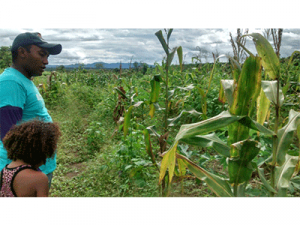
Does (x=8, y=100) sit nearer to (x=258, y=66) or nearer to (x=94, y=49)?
(x=94, y=49)

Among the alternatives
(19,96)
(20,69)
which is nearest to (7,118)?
(19,96)

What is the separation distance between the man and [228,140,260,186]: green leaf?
30.2 inches

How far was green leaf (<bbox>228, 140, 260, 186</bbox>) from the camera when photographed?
94 centimetres

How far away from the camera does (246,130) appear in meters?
1.02

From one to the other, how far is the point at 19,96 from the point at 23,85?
5 centimetres

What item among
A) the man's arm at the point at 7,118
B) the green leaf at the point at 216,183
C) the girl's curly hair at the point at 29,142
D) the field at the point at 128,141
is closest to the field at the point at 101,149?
the field at the point at 128,141

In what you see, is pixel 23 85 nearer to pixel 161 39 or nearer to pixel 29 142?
pixel 29 142

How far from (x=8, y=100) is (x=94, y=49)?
84 centimetres

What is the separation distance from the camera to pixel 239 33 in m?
1.65

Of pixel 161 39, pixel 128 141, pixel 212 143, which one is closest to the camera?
pixel 212 143

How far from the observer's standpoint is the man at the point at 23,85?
1041mm

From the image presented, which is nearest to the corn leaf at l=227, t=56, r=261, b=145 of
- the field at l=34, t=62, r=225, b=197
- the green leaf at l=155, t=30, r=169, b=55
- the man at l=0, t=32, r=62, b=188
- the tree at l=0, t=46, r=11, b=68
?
the green leaf at l=155, t=30, r=169, b=55

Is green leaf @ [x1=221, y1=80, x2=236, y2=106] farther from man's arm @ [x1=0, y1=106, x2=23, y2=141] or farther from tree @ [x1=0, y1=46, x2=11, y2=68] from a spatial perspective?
tree @ [x1=0, y1=46, x2=11, y2=68]
